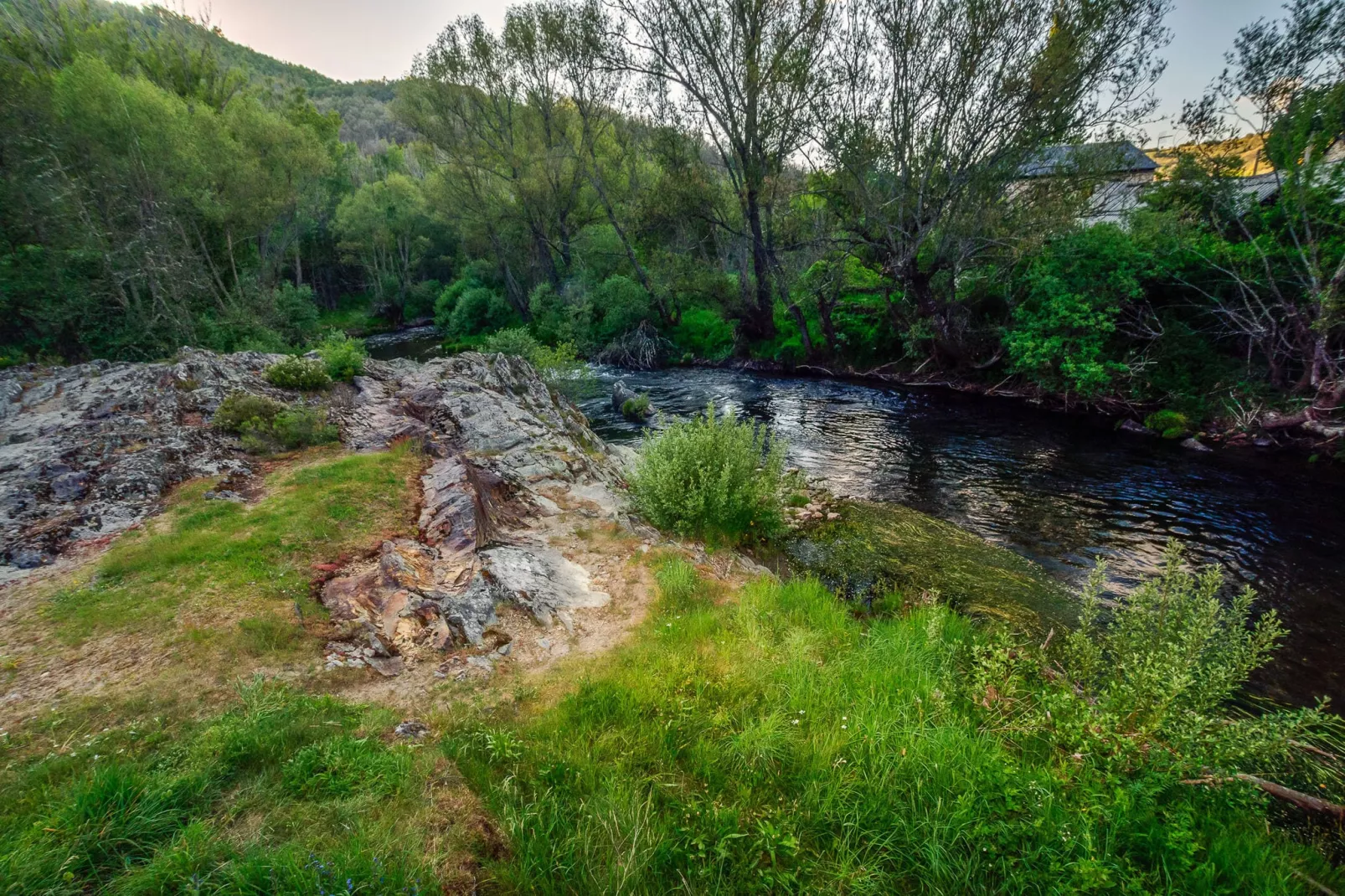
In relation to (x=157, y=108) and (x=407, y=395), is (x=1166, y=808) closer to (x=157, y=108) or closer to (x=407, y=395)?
(x=407, y=395)

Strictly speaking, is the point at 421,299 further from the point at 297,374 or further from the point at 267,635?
the point at 267,635

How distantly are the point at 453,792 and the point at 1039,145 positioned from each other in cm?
2631

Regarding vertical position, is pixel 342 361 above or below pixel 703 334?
below

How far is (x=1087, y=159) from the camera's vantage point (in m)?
18.9

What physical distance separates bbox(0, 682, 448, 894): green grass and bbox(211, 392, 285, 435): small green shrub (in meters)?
9.44

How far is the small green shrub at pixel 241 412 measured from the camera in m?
11.1

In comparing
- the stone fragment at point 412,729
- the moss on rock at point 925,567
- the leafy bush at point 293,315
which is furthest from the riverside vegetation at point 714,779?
the leafy bush at point 293,315

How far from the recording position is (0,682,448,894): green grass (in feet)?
8.80

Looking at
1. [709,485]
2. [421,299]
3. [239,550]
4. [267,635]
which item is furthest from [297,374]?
[421,299]

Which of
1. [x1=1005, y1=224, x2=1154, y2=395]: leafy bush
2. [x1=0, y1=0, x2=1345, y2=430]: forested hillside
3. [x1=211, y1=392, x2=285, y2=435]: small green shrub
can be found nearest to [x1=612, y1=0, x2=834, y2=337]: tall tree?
[x1=0, y1=0, x2=1345, y2=430]: forested hillside

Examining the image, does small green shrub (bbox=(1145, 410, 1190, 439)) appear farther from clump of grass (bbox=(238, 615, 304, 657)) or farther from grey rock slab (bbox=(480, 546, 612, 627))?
clump of grass (bbox=(238, 615, 304, 657))

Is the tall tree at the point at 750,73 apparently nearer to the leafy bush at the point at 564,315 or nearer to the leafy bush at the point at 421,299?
the leafy bush at the point at 564,315

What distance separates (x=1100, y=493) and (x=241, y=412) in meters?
20.2

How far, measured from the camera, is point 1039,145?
62.8ft
